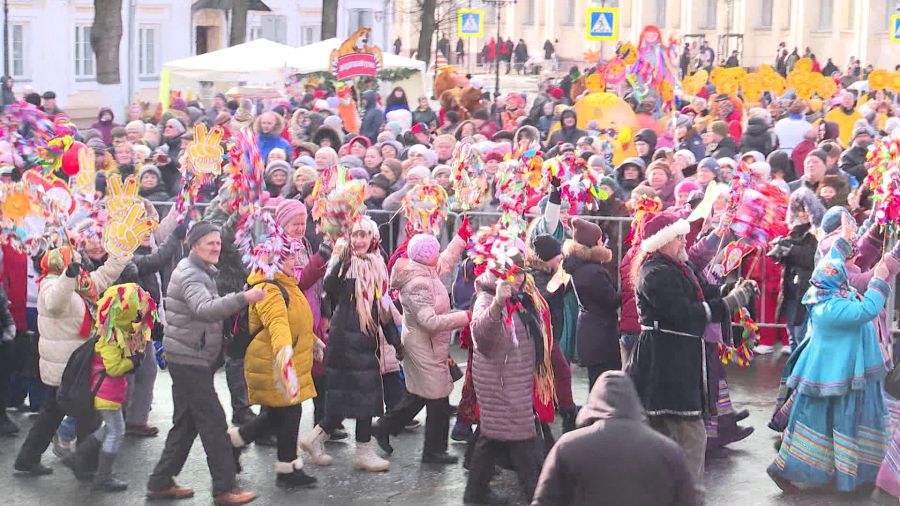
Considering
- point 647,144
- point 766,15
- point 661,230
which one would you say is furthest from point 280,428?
point 766,15

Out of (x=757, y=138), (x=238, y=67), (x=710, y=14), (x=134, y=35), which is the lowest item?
(x=757, y=138)

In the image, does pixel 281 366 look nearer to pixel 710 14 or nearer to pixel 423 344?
pixel 423 344

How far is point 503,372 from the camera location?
8.38 meters

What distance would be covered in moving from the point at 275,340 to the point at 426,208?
7.10ft

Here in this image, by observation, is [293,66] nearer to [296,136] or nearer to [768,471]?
[296,136]

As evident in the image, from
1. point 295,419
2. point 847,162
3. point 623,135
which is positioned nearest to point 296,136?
point 623,135

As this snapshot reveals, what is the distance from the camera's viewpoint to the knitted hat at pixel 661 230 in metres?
8.05

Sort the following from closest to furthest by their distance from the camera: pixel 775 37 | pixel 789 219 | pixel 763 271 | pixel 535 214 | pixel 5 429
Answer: pixel 5 429 → pixel 535 214 → pixel 789 219 → pixel 763 271 → pixel 775 37

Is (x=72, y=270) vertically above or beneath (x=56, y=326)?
above

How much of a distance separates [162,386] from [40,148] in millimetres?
2017

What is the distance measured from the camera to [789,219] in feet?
38.3

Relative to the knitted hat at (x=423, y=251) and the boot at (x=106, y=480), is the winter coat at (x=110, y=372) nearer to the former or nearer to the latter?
Answer: the boot at (x=106, y=480)

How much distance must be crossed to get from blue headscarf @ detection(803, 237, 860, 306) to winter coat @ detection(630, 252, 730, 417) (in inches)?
28.1

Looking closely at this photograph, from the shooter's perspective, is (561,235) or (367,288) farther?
(561,235)
